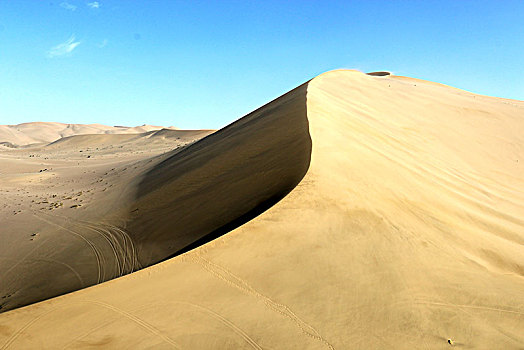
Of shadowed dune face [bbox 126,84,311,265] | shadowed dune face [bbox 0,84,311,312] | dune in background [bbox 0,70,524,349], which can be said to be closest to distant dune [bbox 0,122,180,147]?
shadowed dune face [bbox 0,84,311,312]

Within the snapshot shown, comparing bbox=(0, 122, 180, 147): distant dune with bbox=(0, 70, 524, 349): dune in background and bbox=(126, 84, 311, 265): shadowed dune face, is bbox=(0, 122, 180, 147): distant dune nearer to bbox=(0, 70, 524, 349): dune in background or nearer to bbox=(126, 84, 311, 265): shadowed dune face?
Result: bbox=(126, 84, 311, 265): shadowed dune face

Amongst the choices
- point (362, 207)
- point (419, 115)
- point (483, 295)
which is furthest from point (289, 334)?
point (419, 115)

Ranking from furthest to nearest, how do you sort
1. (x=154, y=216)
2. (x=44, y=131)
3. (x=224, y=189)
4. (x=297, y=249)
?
(x=44, y=131) < (x=154, y=216) < (x=224, y=189) < (x=297, y=249)

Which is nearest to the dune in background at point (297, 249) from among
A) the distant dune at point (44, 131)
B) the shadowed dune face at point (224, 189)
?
the shadowed dune face at point (224, 189)

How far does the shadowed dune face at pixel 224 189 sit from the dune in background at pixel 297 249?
0.15 feet

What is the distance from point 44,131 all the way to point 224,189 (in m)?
97.3

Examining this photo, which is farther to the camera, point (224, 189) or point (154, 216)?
point (154, 216)

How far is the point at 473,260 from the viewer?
15.5ft

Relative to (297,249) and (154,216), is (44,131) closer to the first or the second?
(154,216)

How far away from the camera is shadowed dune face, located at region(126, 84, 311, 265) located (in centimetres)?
604

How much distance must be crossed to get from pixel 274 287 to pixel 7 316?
2854mm

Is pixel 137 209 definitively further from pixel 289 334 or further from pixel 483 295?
pixel 483 295

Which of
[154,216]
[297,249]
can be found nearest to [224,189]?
[154,216]

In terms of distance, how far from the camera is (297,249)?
4492mm
